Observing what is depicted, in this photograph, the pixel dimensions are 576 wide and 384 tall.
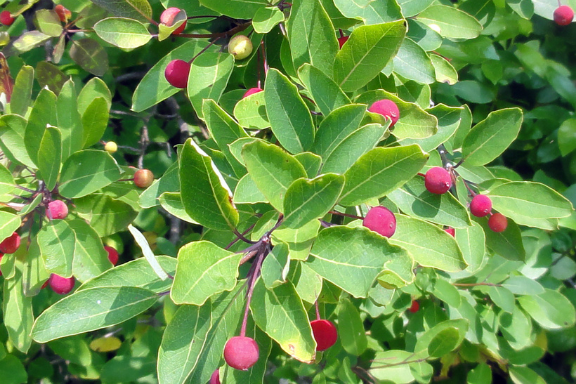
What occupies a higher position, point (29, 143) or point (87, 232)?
point (29, 143)

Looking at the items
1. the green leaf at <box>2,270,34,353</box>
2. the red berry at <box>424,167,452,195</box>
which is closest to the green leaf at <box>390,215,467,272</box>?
the red berry at <box>424,167,452,195</box>

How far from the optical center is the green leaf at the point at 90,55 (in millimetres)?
1711

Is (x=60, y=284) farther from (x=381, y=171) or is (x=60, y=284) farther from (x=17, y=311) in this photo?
(x=381, y=171)

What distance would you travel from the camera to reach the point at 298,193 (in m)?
0.81

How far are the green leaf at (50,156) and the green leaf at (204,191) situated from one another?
0.54 meters

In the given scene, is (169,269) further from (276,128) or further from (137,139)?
(137,139)

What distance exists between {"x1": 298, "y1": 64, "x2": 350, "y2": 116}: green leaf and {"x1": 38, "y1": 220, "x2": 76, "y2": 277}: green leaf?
76cm

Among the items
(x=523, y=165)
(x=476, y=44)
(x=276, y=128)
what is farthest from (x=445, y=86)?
(x=276, y=128)

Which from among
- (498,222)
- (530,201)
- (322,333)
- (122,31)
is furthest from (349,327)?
(122,31)

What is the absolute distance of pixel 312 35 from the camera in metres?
1.05

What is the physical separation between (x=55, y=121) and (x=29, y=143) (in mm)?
91

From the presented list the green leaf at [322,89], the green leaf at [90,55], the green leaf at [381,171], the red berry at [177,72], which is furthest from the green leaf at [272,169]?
the green leaf at [90,55]

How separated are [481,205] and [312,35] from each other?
64cm

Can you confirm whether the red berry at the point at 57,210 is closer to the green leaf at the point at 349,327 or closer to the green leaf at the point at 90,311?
the green leaf at the point at 90,311
